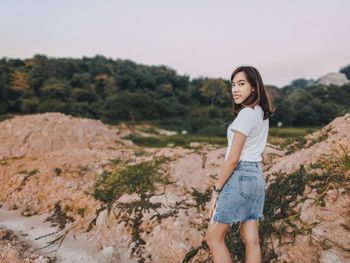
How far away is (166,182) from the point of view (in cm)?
609

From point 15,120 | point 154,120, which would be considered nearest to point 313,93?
point 154,120

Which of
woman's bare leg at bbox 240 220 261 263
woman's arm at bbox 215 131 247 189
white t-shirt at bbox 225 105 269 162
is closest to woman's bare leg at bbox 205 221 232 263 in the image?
woman's bare leg at bbox 240 220 261 263

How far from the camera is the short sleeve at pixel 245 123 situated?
2.90m

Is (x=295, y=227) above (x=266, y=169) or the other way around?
the other way around

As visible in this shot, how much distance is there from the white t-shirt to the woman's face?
5.5 inches

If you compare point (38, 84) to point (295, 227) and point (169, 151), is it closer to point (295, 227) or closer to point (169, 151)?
point (169, 151)

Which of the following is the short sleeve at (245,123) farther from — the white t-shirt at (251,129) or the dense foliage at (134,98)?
the dense foliage at (134,98)

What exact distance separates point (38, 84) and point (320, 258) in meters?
64.7

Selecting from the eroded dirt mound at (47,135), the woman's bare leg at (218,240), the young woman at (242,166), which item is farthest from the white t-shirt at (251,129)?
the eroded dirt mound at (47,135)

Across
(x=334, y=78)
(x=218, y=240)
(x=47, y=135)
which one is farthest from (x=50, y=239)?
(x=334, y=78)

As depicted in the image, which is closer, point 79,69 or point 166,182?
point 166,182

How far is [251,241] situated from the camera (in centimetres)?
325

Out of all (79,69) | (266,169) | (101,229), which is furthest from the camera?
(79,69)

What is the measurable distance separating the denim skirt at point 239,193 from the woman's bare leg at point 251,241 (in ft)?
0.68
